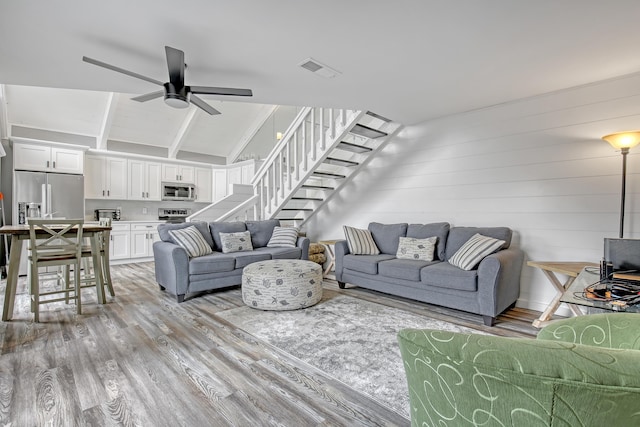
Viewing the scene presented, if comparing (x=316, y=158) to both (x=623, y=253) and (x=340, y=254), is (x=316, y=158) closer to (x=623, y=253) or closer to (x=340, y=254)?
(x=340, y=254)

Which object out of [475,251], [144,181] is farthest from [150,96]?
[144,181]

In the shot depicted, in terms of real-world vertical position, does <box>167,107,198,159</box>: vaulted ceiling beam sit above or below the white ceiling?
above

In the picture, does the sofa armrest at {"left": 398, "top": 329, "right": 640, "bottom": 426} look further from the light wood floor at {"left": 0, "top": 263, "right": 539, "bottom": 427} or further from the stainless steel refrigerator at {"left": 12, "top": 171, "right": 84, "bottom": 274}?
the stainless steel refrigerator at {"left": 12, "top": 171, "right": 84, "bottom": 274}

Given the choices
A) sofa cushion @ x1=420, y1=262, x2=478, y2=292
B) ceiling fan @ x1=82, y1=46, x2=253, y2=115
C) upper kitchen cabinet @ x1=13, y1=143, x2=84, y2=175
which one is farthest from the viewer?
upper kitchen cabinet @ x1=13, y1=143, x2=84, y2=175

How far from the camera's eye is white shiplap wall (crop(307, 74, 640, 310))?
10.0 feet

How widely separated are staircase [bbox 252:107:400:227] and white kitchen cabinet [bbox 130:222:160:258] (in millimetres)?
2670

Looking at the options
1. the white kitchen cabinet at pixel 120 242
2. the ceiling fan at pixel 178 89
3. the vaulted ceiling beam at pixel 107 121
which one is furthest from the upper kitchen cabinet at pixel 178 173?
the ceiling fan at pixel 178 89

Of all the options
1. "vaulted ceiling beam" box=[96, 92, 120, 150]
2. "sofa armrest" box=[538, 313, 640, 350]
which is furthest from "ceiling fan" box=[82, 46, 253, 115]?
"vaulted ceiling beam" box=[96, 92, 120, 150]

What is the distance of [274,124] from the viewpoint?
26.1 ft

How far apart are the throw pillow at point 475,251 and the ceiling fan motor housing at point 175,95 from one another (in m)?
3.15

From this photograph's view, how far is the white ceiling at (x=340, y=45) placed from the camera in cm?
197

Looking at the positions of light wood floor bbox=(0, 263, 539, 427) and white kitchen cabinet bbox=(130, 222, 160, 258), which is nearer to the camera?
light wood floor bbox=(0, 263, 539, 427)

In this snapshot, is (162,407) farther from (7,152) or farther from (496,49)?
(7,152)

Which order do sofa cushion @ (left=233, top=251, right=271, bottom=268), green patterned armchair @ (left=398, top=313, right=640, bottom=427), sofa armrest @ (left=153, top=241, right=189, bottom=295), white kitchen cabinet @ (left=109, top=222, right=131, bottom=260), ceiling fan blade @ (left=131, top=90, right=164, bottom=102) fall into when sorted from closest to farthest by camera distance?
green patterned armchair @ (left=398, top=313, right=640, bottom=427) → ceiling fan blade @ (left=131, top=90, right=164, bottom=102) → sofa armrest @ (left=153, top=241, right=189, bottom=295) → sofa cushion @ (left=233, top=251, right=271, bottom=268) → white kitchen cabinet @ (left=109, top=222, right=131, bottom=260)
